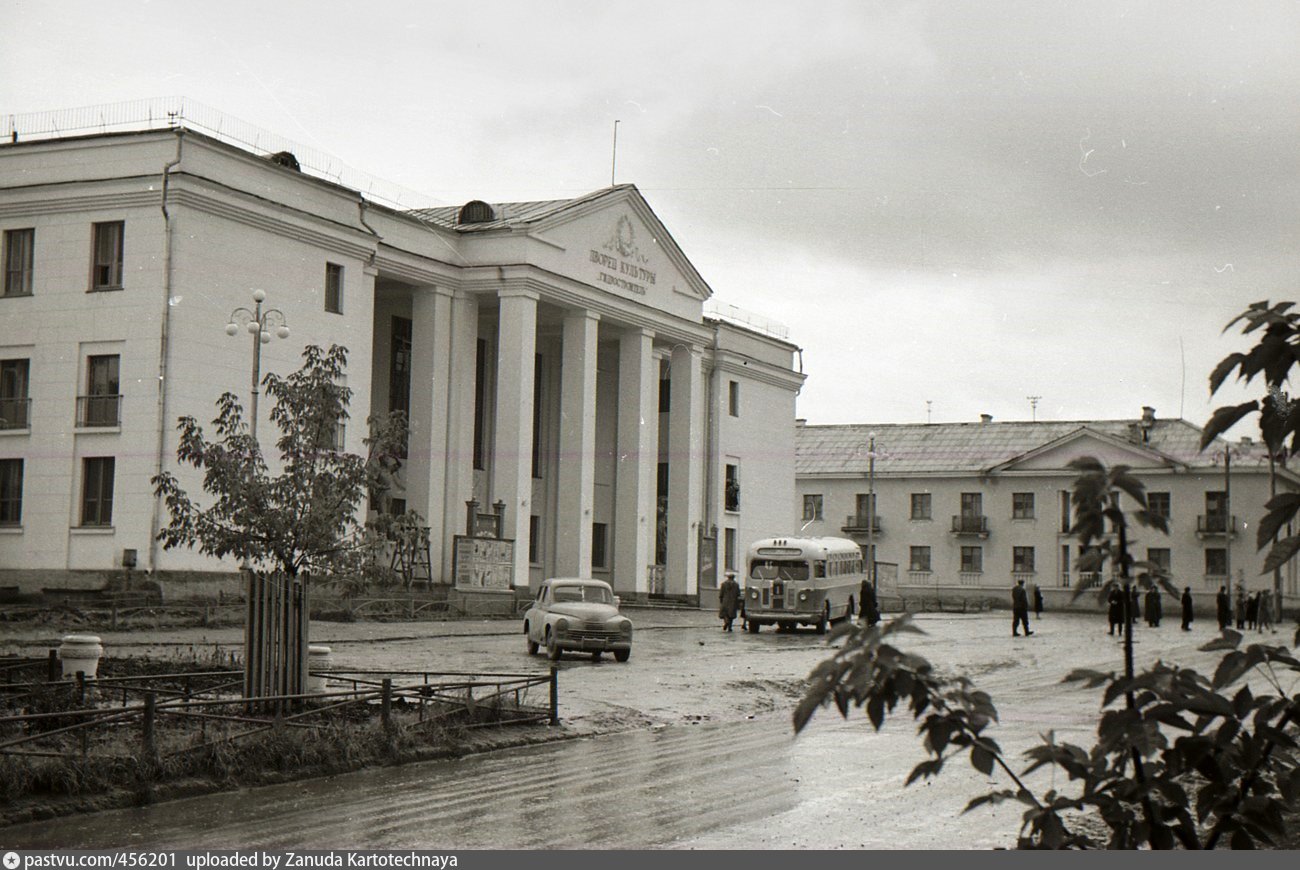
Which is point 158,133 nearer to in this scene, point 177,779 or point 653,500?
point 653,500

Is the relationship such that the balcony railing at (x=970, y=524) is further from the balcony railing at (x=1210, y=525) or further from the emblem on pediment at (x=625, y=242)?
the emblem on pediment at (x=625, y=242)

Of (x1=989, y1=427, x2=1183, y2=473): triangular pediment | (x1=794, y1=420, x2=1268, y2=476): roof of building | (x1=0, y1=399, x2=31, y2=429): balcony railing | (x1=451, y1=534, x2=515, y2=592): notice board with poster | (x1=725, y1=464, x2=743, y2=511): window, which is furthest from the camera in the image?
(x1=794, y1=420, x2=1268, y2=476): roof of building

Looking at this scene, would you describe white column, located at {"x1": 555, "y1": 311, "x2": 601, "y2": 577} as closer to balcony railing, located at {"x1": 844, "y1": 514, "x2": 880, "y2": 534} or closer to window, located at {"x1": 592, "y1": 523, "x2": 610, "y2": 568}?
window, located at {"x1": 592, "y1": 523, "x2": 610, "y2": 568}

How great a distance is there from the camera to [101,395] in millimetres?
39000

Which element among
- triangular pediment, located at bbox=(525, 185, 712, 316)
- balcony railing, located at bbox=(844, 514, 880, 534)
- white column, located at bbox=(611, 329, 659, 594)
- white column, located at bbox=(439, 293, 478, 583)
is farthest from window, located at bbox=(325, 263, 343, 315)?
balcony railing, located at bbox=(844, 514, 880, 534)

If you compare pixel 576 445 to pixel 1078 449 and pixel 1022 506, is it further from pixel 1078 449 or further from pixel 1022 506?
pixel 1022 506

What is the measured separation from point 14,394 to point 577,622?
68.6ft

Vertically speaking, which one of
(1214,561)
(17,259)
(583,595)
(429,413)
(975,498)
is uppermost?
(17,259)

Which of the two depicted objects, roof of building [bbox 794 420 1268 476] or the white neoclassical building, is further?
roof of building [bbox 794 420 1268 476]

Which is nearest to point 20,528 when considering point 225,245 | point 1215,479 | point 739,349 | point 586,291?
point 225,245

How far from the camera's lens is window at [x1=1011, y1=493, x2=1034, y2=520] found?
79.0 m

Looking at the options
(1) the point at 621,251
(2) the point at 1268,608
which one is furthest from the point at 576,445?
(2) the point at 1268,608

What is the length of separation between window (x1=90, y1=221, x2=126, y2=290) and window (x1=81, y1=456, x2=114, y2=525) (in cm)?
475

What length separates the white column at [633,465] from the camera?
57750 mm
